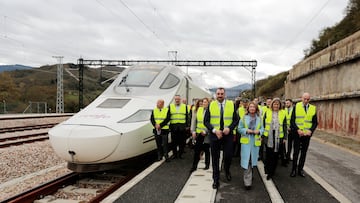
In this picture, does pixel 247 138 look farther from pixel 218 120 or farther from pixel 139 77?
pixel 139 77

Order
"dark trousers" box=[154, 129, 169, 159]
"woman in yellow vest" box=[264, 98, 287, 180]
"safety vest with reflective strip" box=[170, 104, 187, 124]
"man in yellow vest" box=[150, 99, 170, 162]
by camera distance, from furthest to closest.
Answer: "safety vest with reflective strip" box=[170, 104, 187, 124]
"dark trousers" box=[154, 129, 169, 159]
"man in yellow vest" box=[150, 99, 170, 162]
"woman in yellow vest" box=[264, 98, 287, 180]

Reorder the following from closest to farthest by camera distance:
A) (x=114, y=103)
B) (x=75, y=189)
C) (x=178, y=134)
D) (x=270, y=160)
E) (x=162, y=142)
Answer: (x=270, y=160)
(x=75, y=189)
(x=114, y=103)
(x=162, y=142)
(x=178, y=134)

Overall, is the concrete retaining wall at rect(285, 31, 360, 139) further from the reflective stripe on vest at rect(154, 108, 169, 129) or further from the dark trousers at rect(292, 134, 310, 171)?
the reflective stripe on vest at rect(154, 108, 169, 129)

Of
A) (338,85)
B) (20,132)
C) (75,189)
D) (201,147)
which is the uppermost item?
(338,85)

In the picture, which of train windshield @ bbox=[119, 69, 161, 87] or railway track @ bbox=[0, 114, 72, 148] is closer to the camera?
train windshield @ bbox=[119, 69, 161, 87]

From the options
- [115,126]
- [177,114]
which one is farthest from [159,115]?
[115,126]

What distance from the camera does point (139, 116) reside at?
802cm

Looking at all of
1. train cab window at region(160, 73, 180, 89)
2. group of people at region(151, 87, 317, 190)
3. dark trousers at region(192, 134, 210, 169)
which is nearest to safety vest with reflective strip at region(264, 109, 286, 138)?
group of people at region(151, 87, 317, 190)

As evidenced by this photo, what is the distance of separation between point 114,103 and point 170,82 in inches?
91.1

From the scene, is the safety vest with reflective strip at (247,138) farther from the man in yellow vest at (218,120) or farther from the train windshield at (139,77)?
the train windshield at (139,77)

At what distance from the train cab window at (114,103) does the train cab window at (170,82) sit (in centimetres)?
162

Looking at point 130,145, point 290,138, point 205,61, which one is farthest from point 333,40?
point 130,145

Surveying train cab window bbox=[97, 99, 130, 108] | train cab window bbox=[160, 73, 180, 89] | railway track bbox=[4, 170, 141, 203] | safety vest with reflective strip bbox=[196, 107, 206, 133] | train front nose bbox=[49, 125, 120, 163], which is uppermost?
train cab window bbox=[160, 73, 180, 89]

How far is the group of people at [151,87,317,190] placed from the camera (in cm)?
616
